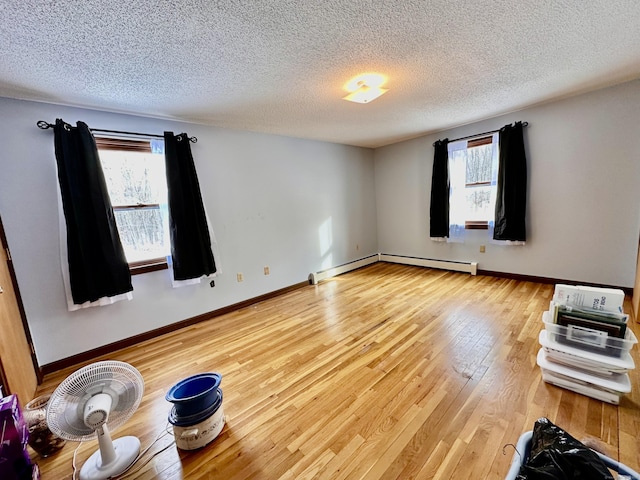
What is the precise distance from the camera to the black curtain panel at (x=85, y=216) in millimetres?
2225

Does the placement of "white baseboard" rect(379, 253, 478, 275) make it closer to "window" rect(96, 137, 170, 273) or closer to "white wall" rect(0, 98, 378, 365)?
"white wall" rect(0, 98, 378, 365)

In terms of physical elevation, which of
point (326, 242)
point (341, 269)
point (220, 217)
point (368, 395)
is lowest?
point (368, 395)

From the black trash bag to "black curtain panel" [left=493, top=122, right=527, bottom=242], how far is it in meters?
3.18

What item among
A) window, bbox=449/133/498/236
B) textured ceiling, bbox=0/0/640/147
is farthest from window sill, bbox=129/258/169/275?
window, bbox=449/133/498/236

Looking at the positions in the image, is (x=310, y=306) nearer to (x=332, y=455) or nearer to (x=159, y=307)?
(x=159, y=307)

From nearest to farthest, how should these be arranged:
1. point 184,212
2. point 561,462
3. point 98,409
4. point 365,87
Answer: point 561,462, point 98,409, point 365,87, point 184,212

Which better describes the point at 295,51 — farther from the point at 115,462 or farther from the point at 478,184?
the point at 478,184

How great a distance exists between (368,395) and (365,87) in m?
2.39

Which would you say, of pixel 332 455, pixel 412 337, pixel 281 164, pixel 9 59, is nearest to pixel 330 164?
pixel 281 164

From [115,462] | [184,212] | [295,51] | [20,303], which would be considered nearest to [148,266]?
[184,212]

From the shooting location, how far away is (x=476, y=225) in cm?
402

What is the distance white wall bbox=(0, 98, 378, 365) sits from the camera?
84.8 inches

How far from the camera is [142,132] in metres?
2.66

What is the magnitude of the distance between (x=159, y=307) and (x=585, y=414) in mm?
3478
